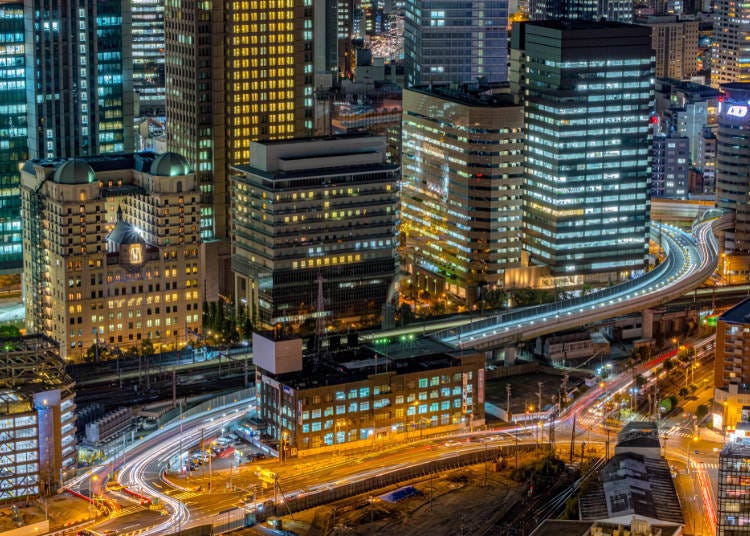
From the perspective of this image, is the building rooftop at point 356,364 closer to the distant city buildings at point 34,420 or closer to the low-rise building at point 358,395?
the low-rise building at point 358,395

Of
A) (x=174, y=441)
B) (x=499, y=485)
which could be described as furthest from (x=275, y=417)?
(x=499, y=485)

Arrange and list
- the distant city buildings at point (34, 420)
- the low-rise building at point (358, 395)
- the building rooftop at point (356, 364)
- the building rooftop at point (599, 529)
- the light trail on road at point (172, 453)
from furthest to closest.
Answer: the building rooftop at point (356, 364) → the low-rise building at point (358, 395) → the distant city buildings at point (34, 420) → the light trail on road at point (172, 453) → the building rooftop at point (599, 529)

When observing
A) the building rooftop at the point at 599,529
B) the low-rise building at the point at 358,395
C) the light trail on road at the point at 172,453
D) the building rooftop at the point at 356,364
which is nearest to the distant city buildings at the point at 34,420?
the light trail on road at the point at 172,453

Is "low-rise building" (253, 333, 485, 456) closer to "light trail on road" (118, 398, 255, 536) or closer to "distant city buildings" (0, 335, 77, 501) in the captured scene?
"light trail on road" (118, 398, 255, 536)

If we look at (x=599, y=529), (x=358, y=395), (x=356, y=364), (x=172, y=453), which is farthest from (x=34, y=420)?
(x=599, y=529)

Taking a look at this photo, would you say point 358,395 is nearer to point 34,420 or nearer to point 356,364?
point 356,364

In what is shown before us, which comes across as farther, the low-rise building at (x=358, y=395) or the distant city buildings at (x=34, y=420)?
the low-rise building at (x=358, y=395)

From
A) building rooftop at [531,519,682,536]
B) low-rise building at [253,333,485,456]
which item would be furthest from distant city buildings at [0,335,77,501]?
building rooftop at [531,519,682,536]
